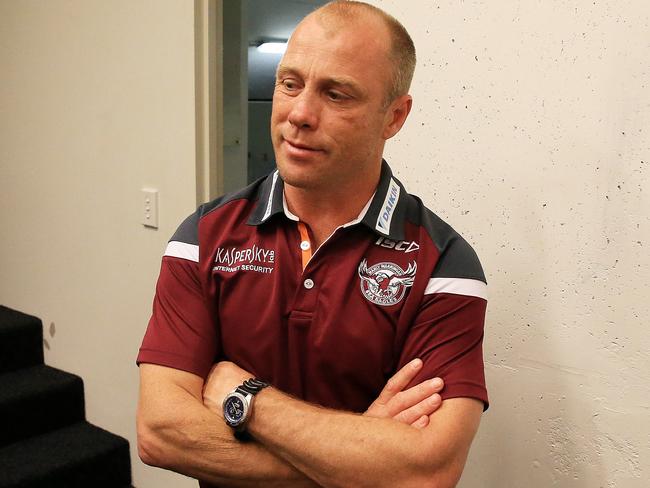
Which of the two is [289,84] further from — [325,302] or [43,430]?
[43,430]

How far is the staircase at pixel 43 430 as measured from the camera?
254 centimetres

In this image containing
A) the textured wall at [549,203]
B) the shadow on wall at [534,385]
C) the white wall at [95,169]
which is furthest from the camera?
the white wall at [95,169]

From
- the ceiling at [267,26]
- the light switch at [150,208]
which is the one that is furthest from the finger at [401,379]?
the ceiling at [267,26]

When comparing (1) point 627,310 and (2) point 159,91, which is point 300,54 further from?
(2) point 159,91

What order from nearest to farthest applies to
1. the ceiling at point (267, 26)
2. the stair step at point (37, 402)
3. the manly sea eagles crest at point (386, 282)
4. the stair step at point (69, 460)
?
the manly sea eagles crest at point (386, 282), the stair step at point (69, 460), the stair step at point (37, 402), the ceiling at point (267, 26)

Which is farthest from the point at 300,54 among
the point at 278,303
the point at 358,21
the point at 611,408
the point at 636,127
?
the point at 611,408

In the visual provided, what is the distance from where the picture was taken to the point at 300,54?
3.79ft

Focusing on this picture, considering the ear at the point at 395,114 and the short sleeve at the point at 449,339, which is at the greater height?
the ear at the point at 395,114

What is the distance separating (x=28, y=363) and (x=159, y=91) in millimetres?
1476

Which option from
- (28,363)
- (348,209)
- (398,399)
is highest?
(348,209)

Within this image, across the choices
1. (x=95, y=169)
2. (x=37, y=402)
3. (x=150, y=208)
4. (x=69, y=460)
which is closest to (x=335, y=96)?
(x=150, y=208)

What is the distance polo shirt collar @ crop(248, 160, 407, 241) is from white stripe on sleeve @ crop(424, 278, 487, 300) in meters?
0.11

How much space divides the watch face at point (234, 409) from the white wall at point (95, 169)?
1.23 metres

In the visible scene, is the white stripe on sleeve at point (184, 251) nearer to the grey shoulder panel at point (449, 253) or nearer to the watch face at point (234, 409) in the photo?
the watch face at point (234, 409)
